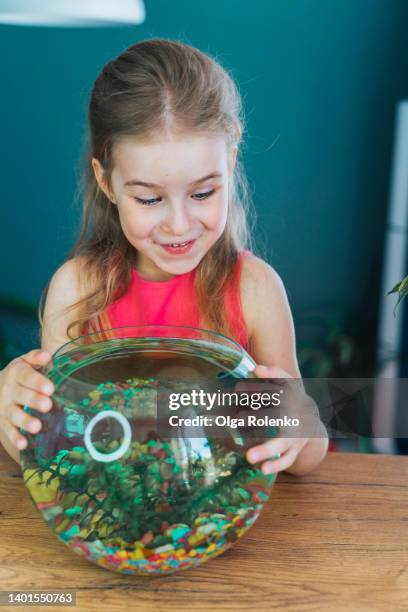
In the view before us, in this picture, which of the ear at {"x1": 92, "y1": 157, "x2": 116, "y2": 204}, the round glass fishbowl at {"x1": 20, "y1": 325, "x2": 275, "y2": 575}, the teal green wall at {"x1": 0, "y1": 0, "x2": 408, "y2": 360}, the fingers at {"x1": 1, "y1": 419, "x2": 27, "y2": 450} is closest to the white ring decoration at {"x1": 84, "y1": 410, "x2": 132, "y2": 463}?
the round glass fishbowl at {"x1": 20, "y1": 325, "x2": 275, "y2": 575}

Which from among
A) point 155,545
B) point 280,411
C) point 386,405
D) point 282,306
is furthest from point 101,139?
point 386,405

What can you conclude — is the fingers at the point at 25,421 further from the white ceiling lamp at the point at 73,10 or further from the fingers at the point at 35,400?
Answer: the white ceiling lamp at the point at 73,10

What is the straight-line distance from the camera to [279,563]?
832 mm

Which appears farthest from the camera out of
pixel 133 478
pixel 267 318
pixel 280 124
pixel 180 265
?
pixel 280 124

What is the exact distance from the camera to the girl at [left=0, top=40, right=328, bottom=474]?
40.2 inches

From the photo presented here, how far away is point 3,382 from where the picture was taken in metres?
0.94

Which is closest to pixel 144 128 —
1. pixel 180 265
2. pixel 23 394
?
pixel 180 265

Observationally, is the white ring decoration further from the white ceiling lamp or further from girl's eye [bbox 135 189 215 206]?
the white ceiling lamp

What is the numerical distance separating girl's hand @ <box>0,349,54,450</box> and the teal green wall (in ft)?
5.86

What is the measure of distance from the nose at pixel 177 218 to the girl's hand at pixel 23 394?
0.31 metres

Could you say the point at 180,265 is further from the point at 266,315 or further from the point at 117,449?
the point at 117,449

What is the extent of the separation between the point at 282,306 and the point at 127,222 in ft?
1.12

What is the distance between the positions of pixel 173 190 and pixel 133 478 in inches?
19.6

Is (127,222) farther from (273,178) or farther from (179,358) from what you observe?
(273,178)
